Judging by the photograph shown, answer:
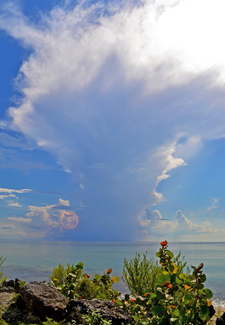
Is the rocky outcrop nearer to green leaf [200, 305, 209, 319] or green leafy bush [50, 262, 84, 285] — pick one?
green leaf [200, 305, 209, 319]

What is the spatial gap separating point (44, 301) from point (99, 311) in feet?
5.40

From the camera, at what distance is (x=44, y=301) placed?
631 cm

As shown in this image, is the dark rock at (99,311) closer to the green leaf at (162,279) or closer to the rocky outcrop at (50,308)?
the rocky outcrop at (50,308)

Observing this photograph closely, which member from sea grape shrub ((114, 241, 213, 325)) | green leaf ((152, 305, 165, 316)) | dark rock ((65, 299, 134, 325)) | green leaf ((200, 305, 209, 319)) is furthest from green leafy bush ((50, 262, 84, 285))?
green leaf ((200, 305, 209, 319))

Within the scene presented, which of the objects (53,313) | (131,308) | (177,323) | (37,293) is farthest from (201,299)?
(37,293)

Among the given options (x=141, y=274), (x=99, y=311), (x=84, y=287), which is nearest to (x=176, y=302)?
(x=99, y=311)

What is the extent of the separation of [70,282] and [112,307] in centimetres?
296

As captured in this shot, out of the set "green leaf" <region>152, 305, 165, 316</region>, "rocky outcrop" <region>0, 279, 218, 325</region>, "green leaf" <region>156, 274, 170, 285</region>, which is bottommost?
"rocky outcrop" <region>0, 279, 218, 325</region>

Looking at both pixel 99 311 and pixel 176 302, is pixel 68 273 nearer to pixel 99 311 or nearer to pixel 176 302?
pixel 99 311

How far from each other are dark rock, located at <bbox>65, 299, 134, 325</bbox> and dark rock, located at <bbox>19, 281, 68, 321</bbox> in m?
0.38

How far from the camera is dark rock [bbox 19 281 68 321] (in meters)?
6.22

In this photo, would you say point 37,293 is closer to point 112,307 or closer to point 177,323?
point 112,307

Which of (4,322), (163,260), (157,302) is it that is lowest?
(4,322)

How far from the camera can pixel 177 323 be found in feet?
14.3
